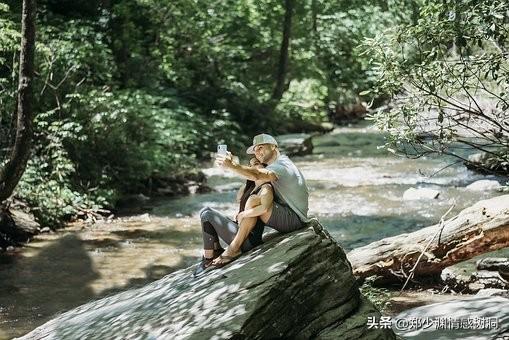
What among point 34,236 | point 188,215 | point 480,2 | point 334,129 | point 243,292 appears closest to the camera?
point 243,292

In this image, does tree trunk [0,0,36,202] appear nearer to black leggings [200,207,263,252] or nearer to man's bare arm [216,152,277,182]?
black leggings [200,207,263,252]

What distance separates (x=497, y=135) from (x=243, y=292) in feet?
9.25

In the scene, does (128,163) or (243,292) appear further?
(128,163)

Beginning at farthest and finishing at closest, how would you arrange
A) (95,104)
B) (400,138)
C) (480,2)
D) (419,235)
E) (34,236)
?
(95,104) → (34,236) → (419,235) → (400,138) → (480,2)

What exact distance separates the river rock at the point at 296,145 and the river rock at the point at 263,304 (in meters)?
14.6

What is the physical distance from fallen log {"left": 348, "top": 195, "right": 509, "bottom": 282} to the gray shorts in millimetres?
2542

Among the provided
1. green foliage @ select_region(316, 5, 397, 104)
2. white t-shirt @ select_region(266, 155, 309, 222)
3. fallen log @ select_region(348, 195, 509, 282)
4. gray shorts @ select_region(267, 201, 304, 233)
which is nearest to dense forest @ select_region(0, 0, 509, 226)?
green foliage @ select_region(316, 5, 397, 104)

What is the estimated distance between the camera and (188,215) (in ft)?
42.7

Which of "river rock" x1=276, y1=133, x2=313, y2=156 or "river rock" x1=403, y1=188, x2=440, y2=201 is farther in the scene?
"river rock" x1=276, y1=133, x2=313, y2=156

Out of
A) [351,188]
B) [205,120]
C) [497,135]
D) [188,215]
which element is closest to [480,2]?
[497,135]

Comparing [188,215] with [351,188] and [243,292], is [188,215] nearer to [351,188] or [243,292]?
[351,188]

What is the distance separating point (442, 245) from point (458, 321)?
2176mm

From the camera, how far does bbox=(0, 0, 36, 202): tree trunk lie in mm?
9242

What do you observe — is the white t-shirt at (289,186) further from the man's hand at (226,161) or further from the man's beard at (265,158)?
the man's hand at (226,161)
